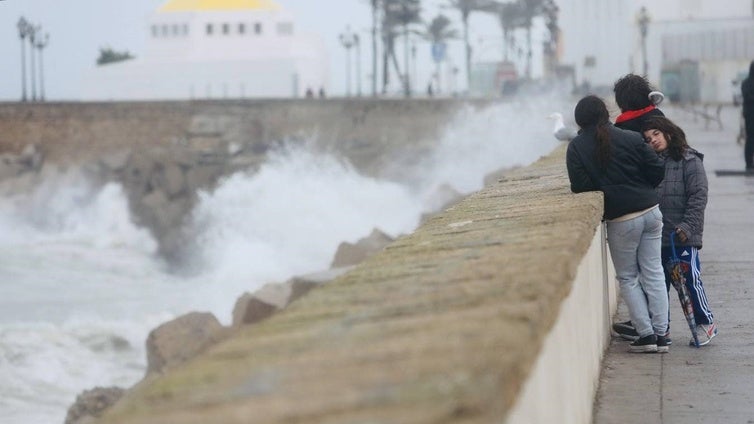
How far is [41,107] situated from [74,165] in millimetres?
3027

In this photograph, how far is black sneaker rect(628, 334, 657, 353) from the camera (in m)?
7.64

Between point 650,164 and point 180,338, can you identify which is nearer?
point 650,164

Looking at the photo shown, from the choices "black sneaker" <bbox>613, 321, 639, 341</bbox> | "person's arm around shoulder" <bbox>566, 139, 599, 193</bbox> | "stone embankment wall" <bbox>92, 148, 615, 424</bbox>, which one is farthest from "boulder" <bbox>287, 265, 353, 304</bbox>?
"stone embankment wall" <bbox>92, 148, 615, 424</bbox>

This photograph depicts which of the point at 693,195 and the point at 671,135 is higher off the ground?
the point at 671,135

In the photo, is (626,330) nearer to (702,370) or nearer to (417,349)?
(702,370)

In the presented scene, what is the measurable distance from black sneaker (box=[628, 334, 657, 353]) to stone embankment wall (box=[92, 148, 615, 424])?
1850mm

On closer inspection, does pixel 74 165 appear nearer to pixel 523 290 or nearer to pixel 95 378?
pixel 95 378

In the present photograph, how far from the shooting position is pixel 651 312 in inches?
301

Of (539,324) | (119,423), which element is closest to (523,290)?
(539,324)

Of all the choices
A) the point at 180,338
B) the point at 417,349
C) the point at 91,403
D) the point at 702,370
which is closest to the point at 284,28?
the point at 180,338

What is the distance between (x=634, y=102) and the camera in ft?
26.6

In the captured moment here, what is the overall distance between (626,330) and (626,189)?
1108 mm

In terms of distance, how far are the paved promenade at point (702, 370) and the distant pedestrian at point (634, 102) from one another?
3.77 ft

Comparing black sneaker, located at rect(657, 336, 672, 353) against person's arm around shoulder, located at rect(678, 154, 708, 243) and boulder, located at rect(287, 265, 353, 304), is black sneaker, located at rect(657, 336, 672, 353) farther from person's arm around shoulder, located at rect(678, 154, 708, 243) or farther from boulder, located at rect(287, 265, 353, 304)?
boulder, located at rect(287, 265, 353, 304)
